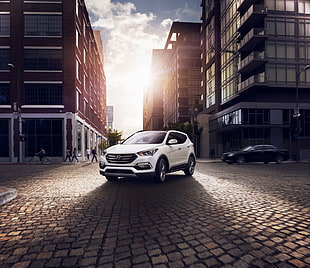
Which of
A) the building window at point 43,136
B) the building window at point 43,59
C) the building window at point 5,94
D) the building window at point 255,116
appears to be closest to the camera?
the building window at point 43,136

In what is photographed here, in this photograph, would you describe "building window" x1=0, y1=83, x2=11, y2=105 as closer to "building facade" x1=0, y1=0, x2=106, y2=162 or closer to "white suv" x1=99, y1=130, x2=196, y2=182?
"building facade" x1=0, y1=0, x2=106, y2=162

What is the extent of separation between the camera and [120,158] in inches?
287

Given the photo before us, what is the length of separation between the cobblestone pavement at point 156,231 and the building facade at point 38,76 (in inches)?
835

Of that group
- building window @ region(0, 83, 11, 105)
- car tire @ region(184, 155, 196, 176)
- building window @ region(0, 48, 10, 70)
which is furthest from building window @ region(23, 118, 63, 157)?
car tire @ region(184, 155, 196, 176)

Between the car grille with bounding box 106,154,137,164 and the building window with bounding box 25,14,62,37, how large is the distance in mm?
24146

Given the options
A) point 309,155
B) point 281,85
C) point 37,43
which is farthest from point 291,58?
point 37,43

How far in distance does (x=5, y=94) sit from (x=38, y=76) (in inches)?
165

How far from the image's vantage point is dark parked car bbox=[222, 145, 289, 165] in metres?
18.8

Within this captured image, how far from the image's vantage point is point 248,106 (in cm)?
2780

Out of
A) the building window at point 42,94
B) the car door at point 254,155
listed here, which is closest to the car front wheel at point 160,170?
the car door at point 254,155

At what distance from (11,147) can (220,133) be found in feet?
85.4

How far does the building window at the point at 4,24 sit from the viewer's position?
26681 millimetres

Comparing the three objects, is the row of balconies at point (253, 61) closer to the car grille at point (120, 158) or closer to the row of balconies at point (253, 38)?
the row of balconies at point (253, 38)

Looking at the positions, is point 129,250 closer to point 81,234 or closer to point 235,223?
point 81,234
